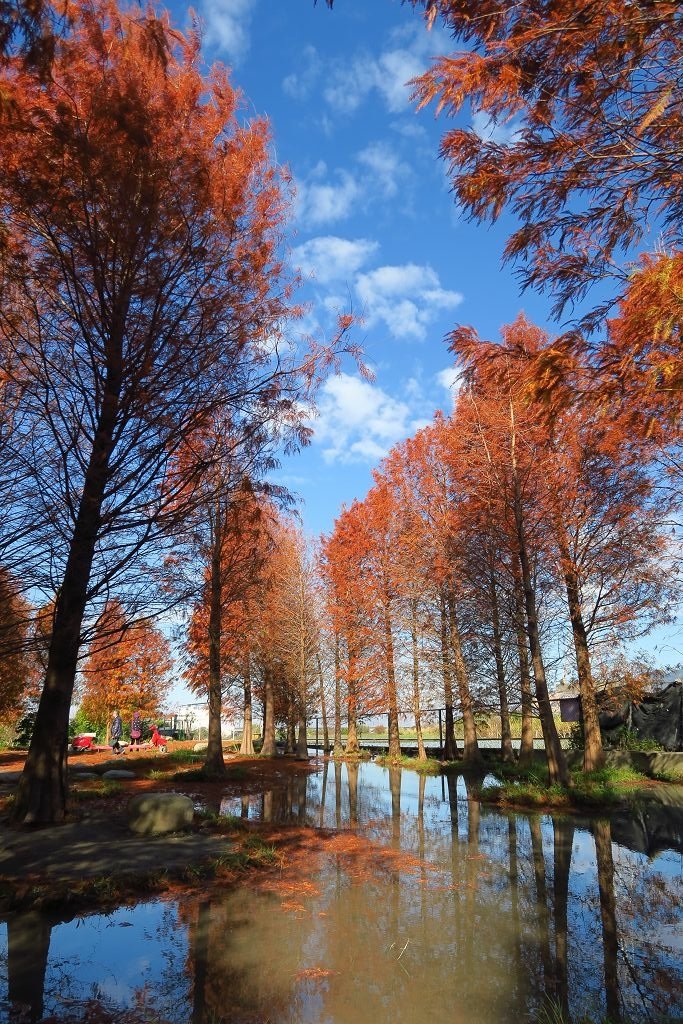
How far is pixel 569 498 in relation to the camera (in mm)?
15336

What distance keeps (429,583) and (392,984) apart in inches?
660

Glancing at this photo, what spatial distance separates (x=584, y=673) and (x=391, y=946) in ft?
41.7

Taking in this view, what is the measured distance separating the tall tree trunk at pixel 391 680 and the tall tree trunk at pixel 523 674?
20.2 ft

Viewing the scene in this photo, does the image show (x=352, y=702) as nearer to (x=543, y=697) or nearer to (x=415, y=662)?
(x=415, y=662)

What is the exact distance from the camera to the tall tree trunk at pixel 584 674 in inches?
635

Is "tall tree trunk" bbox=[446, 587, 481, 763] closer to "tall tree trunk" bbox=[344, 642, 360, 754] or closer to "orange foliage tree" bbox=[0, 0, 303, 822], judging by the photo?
"tall tree trunk" bbox=[344, 642, 360, 754]

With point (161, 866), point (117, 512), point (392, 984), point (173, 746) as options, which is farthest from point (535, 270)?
point (173, 746)

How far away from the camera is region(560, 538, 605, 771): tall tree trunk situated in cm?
1612

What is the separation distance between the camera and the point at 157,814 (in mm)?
9305

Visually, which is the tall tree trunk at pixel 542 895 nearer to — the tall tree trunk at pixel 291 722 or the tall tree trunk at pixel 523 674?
the tall tree trunk at pixel 523 674

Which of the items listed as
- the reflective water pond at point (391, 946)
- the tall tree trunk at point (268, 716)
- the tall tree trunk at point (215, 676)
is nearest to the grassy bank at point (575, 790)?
the reflective water pond at point (391, 946)

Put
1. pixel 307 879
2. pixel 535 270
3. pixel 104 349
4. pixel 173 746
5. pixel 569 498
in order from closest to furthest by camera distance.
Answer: pixel 104 349 → pixel 535 270 → pixel 307 879 → pixel 569 498 → pixel 173 746

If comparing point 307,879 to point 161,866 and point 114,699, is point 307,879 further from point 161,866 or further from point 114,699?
point 114,699

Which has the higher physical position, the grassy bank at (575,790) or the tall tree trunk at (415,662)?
the tall tree trunk at (415,662)
